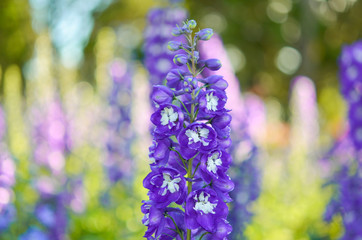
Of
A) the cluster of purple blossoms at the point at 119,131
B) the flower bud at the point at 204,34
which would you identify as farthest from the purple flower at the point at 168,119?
the cluster of purple blossoms at the point at 119,131

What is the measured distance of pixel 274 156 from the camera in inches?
460

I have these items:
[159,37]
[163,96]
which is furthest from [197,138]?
[159,37]

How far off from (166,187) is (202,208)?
0.47 ft

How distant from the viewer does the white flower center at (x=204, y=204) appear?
1.47 metres

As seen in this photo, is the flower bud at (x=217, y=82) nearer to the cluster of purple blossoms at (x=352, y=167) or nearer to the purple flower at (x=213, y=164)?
the purple flower at (x=213, y=164)

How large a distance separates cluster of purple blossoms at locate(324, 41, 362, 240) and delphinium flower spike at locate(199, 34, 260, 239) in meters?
0.79

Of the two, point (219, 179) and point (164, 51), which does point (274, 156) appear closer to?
point (164, 51)

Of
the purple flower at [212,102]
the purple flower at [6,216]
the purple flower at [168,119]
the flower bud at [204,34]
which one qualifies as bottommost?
the purple flower at [168,119]

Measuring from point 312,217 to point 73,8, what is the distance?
11.9 meters

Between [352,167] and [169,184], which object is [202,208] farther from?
[352,167]

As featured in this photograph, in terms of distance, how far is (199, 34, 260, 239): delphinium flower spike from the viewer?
3.32 meters

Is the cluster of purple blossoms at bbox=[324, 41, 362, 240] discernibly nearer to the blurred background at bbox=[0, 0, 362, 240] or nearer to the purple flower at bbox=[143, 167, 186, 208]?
the blurred background at bbox=[0, 0, 362, 240]

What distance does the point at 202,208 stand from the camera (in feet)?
4.82

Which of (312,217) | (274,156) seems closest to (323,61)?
(274,156)
